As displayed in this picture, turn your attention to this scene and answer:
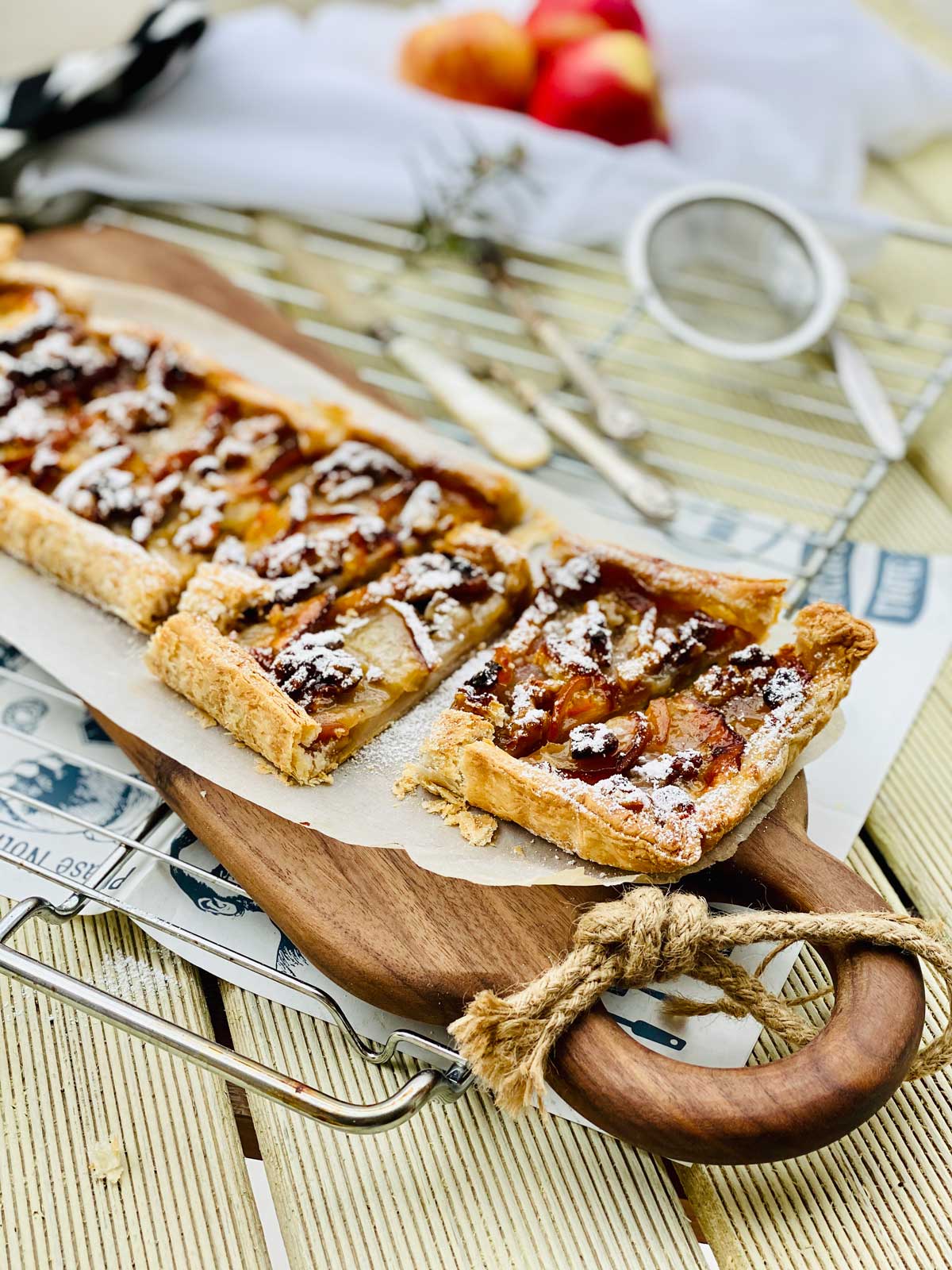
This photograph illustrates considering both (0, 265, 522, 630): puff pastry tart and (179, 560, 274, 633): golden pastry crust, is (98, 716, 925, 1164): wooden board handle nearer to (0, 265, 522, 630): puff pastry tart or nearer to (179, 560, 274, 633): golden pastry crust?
(179, 560, 274, 633): golden pastry crust

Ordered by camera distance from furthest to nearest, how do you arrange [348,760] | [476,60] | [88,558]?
[476,60], [88,558], [348,760]

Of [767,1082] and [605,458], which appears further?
[605,458]

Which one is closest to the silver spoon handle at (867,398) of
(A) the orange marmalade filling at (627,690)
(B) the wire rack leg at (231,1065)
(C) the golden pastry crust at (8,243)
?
(A) the orange marmalade filling at (627,690)

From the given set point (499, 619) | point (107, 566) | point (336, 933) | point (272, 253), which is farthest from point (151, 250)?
point (336, 933)

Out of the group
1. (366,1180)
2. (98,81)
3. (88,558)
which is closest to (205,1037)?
(366,1180)

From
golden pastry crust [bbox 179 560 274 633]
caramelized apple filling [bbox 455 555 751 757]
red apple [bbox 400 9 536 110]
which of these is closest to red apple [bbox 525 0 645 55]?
red apple [bbox 400 9 536 110]

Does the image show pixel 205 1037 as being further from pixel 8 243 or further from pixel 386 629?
pixel 8 243

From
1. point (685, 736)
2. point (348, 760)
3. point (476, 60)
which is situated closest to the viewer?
point (685, 736)
